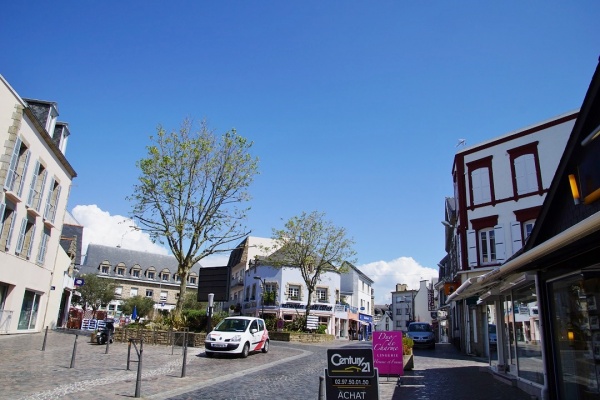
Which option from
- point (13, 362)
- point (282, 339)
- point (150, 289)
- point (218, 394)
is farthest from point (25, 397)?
point (150, 289)

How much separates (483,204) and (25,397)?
22565 mm

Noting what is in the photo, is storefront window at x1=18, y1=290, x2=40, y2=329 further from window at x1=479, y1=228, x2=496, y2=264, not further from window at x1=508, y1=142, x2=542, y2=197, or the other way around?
window at x1=508, y1=142, x2=542, y2=197

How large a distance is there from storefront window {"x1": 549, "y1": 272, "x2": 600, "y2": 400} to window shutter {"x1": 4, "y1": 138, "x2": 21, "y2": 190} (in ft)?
70.4

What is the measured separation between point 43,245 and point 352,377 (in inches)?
966

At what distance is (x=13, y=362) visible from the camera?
12039 mm

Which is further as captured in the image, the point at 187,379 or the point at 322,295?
the point at 322,295

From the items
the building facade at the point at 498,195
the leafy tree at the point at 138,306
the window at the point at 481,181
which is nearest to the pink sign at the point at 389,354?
the building facade at the point at 498,195

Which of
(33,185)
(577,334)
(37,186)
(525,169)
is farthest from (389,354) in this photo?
(37,186)

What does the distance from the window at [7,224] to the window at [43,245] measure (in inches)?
173

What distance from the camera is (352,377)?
6.37 meters

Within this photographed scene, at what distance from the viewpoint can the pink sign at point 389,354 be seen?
39.5 ft

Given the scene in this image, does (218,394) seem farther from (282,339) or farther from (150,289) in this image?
(150,289)

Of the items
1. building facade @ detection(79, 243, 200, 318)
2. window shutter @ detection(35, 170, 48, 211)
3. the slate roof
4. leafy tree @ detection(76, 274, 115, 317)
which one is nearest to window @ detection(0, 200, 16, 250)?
window shutter @ detection(35, 170, 48, 211)

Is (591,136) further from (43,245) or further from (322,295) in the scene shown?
(322,295)
